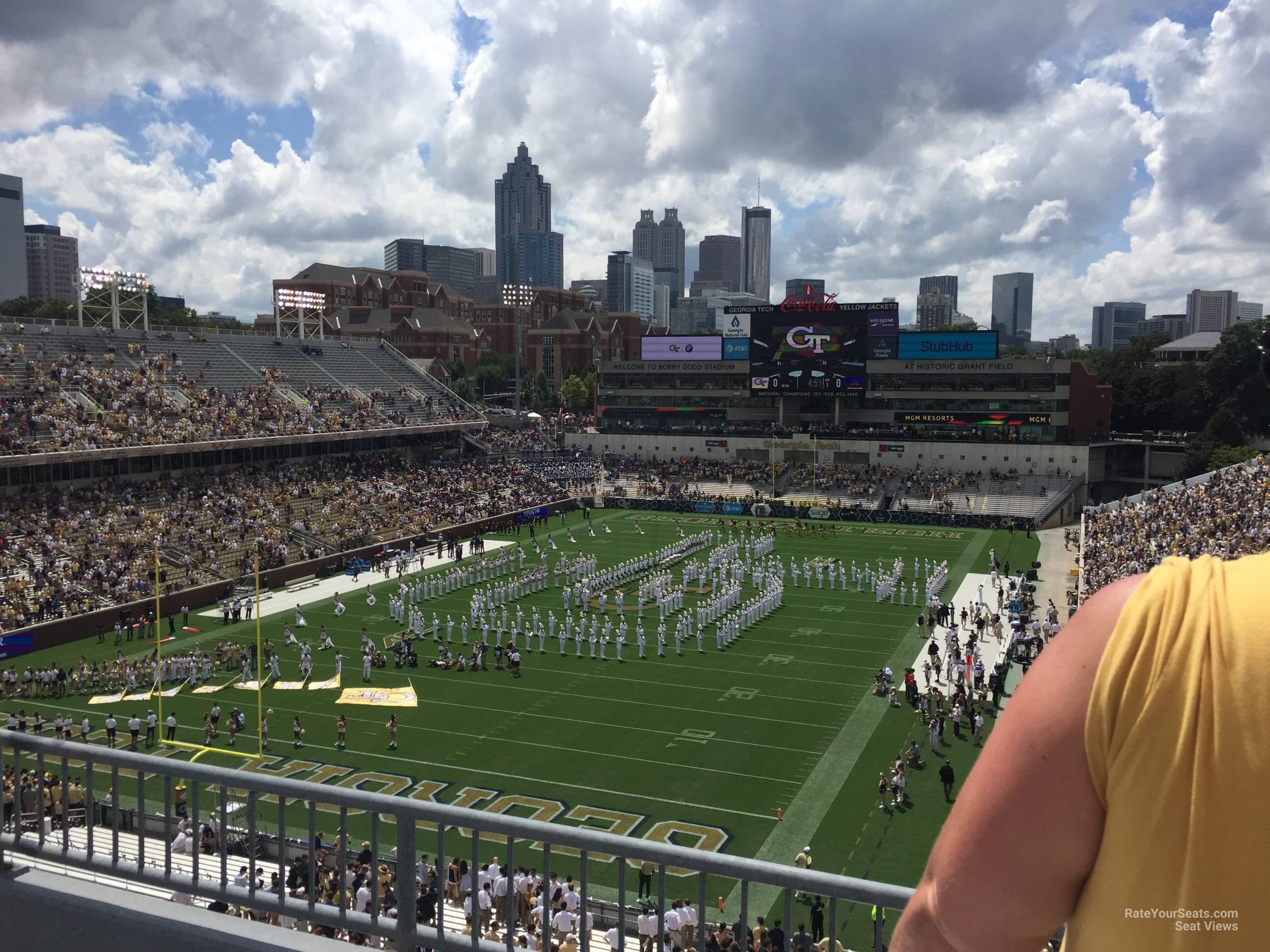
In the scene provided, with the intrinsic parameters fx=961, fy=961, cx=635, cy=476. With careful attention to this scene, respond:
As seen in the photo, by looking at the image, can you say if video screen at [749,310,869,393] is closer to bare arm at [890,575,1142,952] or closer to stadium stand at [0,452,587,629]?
stadium stand at [0,452,587,629]

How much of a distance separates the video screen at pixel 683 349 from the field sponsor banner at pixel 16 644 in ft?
146

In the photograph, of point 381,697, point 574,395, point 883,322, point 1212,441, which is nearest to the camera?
point 381,697

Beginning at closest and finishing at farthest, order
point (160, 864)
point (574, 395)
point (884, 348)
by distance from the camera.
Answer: point (160, 864) → point (884, 348) → point (574, 395)

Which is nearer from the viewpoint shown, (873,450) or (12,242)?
(873,450)

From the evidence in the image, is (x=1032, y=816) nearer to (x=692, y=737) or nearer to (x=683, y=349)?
(x=692, y=737)

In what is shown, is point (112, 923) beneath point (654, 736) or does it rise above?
above

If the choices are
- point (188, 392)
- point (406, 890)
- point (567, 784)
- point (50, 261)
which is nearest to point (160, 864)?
point (406, 890)

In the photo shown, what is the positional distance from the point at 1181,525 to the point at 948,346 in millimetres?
29200

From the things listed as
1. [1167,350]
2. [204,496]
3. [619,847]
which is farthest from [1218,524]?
[1167,350]

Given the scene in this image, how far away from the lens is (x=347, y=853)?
117 inches

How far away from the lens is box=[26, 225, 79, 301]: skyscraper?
185875mm

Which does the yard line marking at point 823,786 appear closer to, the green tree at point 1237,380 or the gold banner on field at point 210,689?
the gold banner on field at point 210,689

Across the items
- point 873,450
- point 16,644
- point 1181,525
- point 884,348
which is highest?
point 884,348

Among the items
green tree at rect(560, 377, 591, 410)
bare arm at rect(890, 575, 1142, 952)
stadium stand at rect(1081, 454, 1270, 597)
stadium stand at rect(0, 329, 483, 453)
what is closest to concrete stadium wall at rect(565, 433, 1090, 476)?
stadium stand at rect(0, 329, 483, 453)
